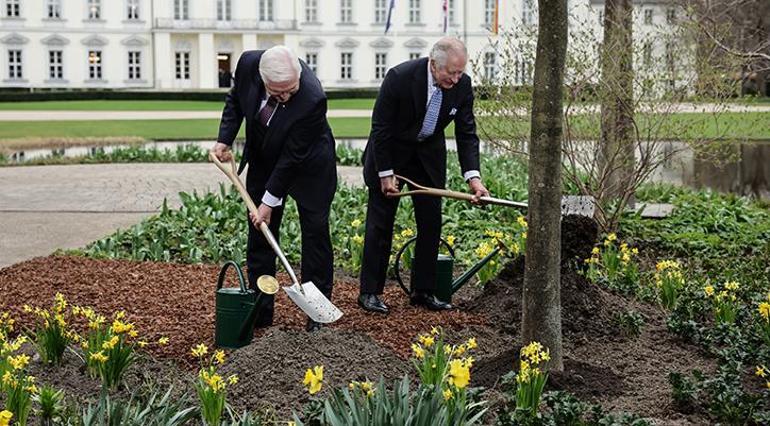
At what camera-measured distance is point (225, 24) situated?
214 ft

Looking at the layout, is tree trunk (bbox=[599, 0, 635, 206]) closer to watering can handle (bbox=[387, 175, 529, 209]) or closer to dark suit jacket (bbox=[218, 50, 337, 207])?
watering can handle (bbox=[387, 175, 529, 209])

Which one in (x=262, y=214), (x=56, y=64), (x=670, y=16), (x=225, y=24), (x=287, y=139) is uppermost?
(x=225, y=24)

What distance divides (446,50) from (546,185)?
1.27m

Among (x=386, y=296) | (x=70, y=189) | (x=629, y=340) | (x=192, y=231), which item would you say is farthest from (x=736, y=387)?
(x=70, y=189)

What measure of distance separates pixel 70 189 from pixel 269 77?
28.0ft

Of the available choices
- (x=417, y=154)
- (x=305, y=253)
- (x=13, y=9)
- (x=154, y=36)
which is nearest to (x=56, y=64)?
(x=13, y=9)

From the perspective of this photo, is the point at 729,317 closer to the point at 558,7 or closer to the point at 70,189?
the point at 558,7

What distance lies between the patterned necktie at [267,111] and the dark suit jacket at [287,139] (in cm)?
3

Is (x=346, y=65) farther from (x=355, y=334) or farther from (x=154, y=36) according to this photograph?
(x=355, y=334)

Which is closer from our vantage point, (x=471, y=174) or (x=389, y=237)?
(x=471, y=174)

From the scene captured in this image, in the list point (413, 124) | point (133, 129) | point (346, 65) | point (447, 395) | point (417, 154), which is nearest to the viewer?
point (447, 395)

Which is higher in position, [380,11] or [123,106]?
[380,11]

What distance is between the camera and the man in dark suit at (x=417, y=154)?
625 centimetres

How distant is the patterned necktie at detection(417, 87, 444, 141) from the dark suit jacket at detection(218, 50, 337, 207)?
536mm
